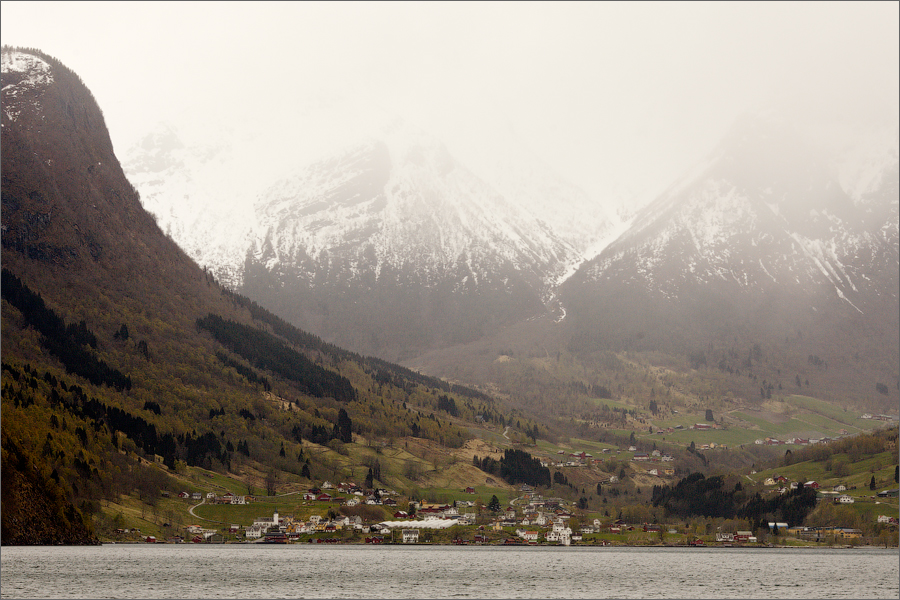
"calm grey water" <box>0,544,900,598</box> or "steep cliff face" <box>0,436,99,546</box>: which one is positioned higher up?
"steep cliff face" <box>0,436,99,546</box>

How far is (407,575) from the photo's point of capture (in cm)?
15388

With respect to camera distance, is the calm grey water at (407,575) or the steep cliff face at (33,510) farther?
the steep cliff face at (33,510)

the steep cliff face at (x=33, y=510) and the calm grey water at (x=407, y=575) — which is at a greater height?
the steep cliff face at (x=33, y=510)

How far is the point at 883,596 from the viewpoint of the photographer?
132250mm

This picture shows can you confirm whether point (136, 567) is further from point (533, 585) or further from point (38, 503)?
point (533, 585)

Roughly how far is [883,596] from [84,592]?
107 m

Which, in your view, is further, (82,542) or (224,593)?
(82,542)

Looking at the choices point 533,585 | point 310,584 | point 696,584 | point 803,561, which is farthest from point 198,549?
point 803,561

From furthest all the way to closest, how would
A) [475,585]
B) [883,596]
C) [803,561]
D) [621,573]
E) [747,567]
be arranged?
[803,561], [747,567], [621,573], [475,585], [883,596]

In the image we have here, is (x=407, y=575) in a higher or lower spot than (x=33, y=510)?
lower

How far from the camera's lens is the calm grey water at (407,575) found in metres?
129

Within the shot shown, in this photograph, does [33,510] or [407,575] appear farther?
[33,510]

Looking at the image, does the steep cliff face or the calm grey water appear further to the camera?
the steep cliff face

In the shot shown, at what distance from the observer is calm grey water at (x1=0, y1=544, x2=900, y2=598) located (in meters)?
129
